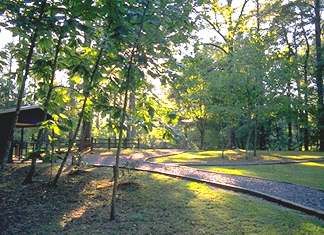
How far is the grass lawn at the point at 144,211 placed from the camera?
7535 mm

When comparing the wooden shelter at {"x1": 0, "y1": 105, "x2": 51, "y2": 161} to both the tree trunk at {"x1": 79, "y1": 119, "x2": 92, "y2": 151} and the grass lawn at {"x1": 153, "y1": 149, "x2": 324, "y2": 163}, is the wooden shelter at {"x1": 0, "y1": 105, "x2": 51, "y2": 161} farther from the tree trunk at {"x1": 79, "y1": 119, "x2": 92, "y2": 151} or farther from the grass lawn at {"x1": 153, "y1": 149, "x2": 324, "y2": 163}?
the grass lawn at {"x1": 153, "y1": 149, "x2": 324, "y2": 163}

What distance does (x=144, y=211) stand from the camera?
28.3 feet

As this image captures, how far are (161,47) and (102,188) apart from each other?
5046 millimetres

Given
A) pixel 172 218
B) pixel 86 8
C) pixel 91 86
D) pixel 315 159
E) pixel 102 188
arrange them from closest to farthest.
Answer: pixel 86 8, pixel 172 218, pixel 91 86, pixel 102 188, pixel 315 159

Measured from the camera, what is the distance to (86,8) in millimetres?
6527

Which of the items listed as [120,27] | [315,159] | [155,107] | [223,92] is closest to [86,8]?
[120,27]

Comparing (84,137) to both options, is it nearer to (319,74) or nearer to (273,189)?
(273,189)

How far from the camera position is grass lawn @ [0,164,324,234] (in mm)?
7535

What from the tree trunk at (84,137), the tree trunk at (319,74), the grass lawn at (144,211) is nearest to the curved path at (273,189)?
the grass lawn at (144,211)

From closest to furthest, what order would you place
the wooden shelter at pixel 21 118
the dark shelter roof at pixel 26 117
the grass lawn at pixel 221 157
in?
the wooden shelter at pixel 21 118, the dark shelter roof at pixel 26 117, the grass lawn at pixel 221 157

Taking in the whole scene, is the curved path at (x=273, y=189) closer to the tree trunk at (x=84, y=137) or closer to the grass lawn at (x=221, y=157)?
the tree trunk at (x=84, y=137)

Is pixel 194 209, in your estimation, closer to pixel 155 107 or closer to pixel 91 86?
pixel 155 107

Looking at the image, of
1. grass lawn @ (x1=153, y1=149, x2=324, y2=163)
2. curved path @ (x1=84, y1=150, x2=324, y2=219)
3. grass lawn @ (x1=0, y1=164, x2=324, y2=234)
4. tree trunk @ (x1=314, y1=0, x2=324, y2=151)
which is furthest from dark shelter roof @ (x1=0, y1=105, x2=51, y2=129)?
tree trunk @ (x1=314, y1=0, x2=324, y2=151)

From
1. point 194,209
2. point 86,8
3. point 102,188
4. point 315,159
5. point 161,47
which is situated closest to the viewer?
point 86,8
